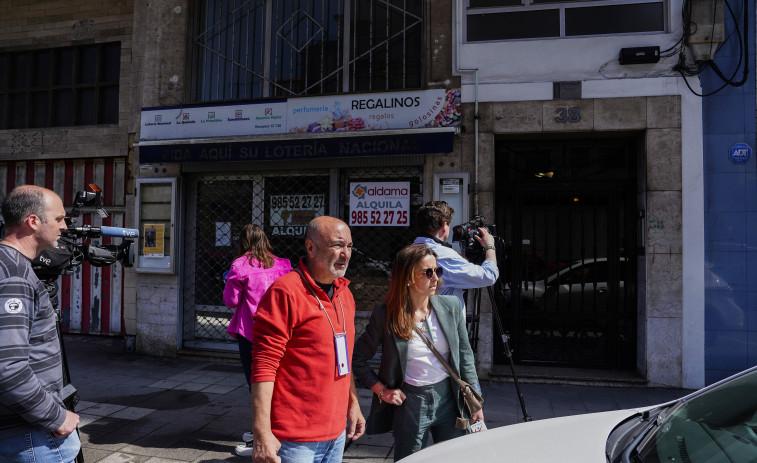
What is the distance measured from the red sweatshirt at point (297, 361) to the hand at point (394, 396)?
0.37 metres

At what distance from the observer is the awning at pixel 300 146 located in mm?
6652

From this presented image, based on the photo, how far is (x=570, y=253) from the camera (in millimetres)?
6945

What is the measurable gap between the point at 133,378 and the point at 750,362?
7502 mm

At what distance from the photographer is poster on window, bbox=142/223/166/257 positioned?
25.4 feet

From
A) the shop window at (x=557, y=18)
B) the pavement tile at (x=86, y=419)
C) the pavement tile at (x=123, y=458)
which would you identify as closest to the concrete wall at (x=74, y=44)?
the pavement tile at (x=86, y=419)

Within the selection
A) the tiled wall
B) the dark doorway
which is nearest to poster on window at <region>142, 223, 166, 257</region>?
the dark doorway

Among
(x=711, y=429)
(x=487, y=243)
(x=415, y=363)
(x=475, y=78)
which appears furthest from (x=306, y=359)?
(x=475, y=78)

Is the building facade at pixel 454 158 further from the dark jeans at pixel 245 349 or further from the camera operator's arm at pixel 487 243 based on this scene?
the dark jeans at pixel 245 349

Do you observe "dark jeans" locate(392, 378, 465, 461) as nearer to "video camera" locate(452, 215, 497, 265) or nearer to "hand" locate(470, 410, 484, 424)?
"hand" locate(470, 410, 484, 424)

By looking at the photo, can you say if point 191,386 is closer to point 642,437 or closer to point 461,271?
point 461,271

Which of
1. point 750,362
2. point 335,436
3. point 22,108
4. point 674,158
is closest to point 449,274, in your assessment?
point 335,436

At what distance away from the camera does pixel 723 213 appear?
6184mm

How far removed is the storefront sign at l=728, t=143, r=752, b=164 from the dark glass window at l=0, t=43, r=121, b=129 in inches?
357

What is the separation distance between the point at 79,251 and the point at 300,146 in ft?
12.5
